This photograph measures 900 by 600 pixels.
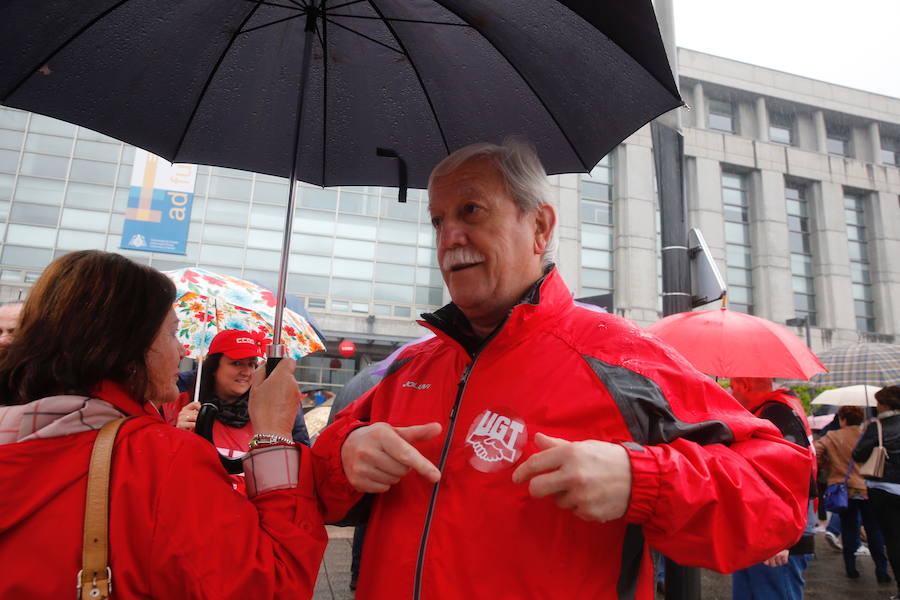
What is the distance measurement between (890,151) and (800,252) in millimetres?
10025

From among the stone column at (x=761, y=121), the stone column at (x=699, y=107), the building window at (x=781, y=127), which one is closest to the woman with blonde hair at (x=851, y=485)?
the stone column at (x=699, y=107)

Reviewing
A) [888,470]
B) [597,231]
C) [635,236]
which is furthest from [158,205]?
[888,470]

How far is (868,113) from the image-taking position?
3173 centimetres

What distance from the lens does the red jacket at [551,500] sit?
123 centimetres

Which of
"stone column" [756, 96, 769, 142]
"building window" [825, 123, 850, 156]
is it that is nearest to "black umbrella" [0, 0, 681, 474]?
"stone column" [756, 96, 769, 142]

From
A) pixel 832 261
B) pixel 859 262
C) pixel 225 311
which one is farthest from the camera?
pixel 859 262

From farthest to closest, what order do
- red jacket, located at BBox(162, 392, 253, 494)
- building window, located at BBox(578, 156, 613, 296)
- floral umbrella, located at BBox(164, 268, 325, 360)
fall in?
building window, located at BBox(578, 156, 613, 296)
floral umbrella, located at BBox(164, 268, 325, 360)
red jacket, located at BBox(162, 392, 253, 494)

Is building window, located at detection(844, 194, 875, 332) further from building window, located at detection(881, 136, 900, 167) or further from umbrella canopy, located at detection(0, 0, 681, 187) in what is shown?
umbrella canopy, located at detection(0, 0, 681, 187)

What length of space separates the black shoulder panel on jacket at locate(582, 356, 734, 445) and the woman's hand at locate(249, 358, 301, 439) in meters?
0.81

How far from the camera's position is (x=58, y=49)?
1756 millimetres

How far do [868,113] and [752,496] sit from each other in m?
39.0

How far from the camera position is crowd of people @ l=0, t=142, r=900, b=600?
1.23 metres

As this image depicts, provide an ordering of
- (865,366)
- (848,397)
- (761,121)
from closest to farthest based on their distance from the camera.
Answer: (865,366), (848,397), (761,121)

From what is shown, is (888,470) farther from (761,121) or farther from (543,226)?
(761,121)
